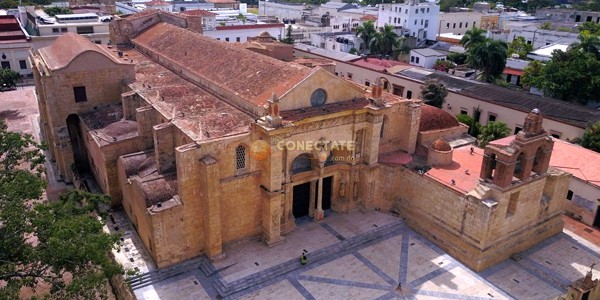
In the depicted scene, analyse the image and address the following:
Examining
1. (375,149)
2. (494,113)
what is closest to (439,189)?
(375,149)

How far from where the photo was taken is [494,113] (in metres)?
42.3

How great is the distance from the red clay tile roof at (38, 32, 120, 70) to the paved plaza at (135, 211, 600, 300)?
56.2 ft

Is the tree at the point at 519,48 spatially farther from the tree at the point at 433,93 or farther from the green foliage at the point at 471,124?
the green foliage at the point at 471,124

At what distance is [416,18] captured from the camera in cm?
8062

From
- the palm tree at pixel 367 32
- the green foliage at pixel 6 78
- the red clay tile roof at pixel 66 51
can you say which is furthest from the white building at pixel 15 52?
the palm tree at pixel 367 32

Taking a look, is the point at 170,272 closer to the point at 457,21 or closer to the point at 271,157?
the point at 271,157

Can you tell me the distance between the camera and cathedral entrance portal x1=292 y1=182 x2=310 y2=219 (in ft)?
91.4

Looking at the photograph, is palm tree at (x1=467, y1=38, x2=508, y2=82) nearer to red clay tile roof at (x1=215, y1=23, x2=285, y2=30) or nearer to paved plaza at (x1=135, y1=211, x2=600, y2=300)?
paved plaza at (x1=135, y1=211, x2=600, y2=300)

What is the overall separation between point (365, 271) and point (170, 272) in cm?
1033

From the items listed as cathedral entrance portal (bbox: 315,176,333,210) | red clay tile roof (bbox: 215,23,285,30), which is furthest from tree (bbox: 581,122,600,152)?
red clay tile roof (bbox: 215,23,285,30)

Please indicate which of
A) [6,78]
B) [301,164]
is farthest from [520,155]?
[6,78]

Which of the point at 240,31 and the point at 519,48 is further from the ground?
the point at 240,31

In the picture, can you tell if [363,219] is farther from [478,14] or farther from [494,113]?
[478,14]

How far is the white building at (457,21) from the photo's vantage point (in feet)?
293
